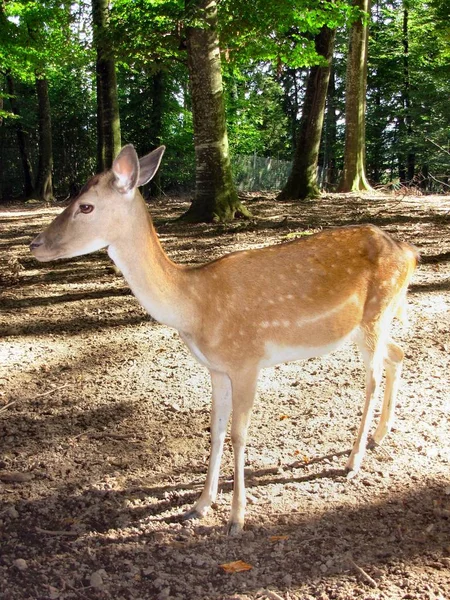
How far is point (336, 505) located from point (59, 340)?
3.39m

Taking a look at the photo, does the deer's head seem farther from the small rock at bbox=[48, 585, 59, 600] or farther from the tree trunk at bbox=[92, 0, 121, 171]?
the tree trunk at bbox=[92, 0, 121, 171]

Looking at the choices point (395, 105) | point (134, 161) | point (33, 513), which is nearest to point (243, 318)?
point (134, 161)

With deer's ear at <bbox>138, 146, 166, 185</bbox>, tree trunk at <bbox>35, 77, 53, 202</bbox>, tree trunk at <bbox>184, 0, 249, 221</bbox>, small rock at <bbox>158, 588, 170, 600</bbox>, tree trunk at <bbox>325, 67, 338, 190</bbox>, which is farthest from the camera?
tree trunk at <bbox>325, 67, 338, 190</bbox>

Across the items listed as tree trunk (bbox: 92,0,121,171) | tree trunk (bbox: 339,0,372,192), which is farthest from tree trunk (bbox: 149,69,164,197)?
tree trunk (bbox: 92,0,121,171)

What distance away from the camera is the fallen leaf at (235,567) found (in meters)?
2.86

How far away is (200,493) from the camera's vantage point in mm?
3512

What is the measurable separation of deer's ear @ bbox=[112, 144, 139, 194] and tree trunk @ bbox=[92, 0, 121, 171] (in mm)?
8462

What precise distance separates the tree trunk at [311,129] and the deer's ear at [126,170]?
Result: 466 inches

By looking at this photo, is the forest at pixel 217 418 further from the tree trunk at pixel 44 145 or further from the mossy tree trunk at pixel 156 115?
the mossy tree trunk at pixel 156 115

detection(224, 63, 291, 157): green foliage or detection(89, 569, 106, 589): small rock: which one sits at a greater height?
detection(224, 63, 291, 157): green foliage

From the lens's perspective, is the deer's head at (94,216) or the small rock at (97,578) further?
the deer's head at (94,216)

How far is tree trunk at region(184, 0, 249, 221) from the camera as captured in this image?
32.6 ft

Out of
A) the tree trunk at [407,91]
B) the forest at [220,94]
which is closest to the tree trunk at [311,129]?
the forest at [220,94]

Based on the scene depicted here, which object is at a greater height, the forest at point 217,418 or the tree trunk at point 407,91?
the tree trunk at point 407,91
